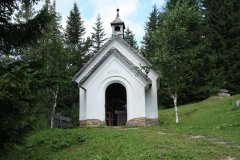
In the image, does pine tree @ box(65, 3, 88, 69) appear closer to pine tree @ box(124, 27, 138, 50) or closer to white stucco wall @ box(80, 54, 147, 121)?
pine tree @ box(124, 27, 138, 50)

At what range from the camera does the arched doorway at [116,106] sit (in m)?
23.8

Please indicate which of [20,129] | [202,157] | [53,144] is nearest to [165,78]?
[53,144]

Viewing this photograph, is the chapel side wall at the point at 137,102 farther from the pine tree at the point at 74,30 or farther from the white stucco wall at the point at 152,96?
the pine tree at the point at 74,30

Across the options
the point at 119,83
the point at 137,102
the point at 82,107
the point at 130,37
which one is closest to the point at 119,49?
the point at 119,83

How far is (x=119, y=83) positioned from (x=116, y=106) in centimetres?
313

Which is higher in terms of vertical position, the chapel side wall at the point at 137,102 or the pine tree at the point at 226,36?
the pine tree at the point at 226,36

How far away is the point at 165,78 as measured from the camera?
22297 millimetres

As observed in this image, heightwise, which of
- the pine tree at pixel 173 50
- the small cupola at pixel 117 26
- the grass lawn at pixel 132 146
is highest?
the small cupola at pixel 117 26

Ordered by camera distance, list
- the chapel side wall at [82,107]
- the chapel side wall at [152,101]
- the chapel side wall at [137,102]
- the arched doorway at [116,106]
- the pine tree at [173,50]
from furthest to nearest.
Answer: the arched doorway at [116,106] → the chapel side wall at [152,101] → the chapel side wall at [82,107] → the pine tree at [173,50] → the chapel side wall at [137,102]

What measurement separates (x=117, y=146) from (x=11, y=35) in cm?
483

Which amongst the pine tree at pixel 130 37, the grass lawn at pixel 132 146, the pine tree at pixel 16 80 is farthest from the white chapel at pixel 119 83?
the pine tree at pixel 130 37

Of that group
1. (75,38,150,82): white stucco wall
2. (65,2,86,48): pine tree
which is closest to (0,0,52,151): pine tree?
(75,38,150,82): white stucco wall

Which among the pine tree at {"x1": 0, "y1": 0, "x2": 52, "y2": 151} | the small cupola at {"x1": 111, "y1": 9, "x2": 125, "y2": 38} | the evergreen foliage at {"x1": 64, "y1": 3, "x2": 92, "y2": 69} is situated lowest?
the pine tree at {"x1": 0, "y1": 0, "x2": 52, "y2": 151}

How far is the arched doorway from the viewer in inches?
938
